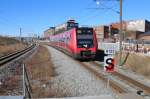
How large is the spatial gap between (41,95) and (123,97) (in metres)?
3.56

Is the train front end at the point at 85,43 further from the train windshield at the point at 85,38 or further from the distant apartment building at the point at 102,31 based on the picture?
the distant apartment building at the point at 102,31

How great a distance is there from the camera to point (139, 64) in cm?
2842

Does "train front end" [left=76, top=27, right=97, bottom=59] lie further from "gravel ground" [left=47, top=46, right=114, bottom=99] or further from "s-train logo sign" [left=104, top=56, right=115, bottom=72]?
"s-train logo sign" [left=104, top=56, right=115, bottom=72]

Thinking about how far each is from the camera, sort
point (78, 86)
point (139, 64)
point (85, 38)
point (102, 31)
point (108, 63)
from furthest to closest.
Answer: point (102, 31), point (85, 38), point (139, 64), point (78, 86), point (108, 63)

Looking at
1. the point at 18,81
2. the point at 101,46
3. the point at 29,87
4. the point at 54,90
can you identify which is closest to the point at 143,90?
the point at 54,90

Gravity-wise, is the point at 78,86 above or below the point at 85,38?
below

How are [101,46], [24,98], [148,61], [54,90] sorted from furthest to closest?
[101,46] → [148,61] → [54,90] → [24,98]

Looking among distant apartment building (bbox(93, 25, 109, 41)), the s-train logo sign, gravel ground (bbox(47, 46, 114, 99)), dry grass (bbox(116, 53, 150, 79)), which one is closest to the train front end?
dry grass (bbox(116, 53, 150, 79))

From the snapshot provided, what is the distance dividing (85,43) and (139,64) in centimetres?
715

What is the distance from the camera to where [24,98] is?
44.8 ft

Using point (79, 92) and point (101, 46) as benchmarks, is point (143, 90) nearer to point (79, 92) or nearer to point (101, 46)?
point (79, 92)

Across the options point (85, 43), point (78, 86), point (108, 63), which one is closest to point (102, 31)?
point (85, 43)

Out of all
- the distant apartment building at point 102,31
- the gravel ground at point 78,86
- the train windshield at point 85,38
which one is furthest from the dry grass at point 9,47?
the gravel ground at point 78,86

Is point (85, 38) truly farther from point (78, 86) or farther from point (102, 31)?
point (102, 31)
